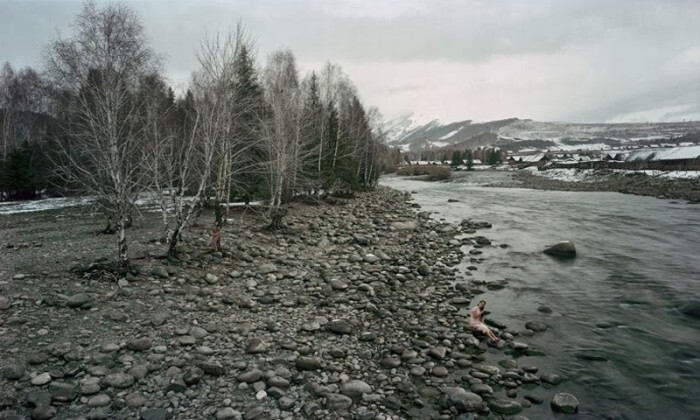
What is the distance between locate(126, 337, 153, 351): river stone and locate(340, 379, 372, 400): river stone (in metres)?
4.58

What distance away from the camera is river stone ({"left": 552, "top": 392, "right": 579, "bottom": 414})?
7.47m

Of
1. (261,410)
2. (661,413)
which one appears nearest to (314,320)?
(261,410)

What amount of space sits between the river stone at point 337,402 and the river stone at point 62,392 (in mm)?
4677

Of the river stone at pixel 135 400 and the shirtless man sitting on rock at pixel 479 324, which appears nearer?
the river stone at pixel 135 400

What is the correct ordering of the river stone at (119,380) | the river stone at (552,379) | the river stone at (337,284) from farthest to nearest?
the river stone at (337,284), the river stone at (552,379), the river stone at (119,380)

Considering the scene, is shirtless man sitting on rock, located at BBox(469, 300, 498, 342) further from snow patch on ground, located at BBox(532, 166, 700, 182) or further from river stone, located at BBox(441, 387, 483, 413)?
snow patch on ground, located at BBox(532, 166, 700, 182)

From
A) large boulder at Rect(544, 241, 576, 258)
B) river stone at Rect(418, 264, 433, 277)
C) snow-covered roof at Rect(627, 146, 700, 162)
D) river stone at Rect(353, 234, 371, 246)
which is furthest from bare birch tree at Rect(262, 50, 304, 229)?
snow-covered roof at Rect(627, 146, 700, 162)

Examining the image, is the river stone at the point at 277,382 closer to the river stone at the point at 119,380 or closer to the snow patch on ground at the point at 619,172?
the river stone at the point at 119,380

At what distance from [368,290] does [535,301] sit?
240 inches

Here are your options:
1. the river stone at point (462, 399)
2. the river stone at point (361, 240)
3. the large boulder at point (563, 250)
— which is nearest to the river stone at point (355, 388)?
the river stone at point (462, 399)

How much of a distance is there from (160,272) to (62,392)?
599cm

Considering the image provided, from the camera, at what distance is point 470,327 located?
1089cm

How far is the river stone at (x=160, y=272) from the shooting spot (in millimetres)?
12578

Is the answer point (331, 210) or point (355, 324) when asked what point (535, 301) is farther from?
point (331, 210)
